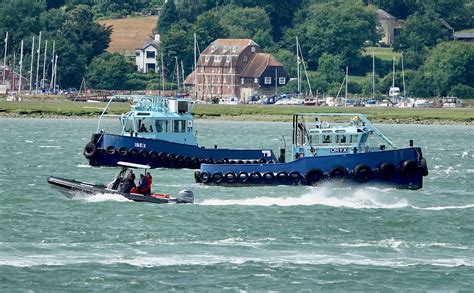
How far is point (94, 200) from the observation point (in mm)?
69562

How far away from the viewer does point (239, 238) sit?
6062 centimetres

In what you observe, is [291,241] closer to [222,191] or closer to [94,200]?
[94,200]

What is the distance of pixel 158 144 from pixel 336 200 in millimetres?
19640

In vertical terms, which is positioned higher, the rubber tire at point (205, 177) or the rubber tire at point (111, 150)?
A: the rubber tire at point (111, 150)

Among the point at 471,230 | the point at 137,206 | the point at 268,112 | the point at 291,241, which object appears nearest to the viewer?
the point at 291,241

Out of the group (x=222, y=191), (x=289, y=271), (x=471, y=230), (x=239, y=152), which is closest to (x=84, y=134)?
(x=239, y=152)

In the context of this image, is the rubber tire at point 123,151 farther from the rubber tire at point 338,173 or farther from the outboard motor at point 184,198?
the outboard motor at point 184,198

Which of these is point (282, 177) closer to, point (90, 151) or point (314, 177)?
point (314, 177)

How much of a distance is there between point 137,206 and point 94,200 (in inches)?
84.9

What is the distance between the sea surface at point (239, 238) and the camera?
171ft

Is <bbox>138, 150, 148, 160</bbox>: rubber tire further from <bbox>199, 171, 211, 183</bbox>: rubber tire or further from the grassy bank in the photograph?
the grassy bank

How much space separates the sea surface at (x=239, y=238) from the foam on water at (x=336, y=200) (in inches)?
2.3

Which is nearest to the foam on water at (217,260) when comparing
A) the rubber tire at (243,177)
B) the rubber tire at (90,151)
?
the rubber tire at (243,177)

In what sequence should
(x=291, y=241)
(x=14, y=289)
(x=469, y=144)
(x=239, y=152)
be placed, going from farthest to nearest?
(x=469, y=144) → (x=239, y=152) → (x=291, y=241) → (x=14, y=289)
